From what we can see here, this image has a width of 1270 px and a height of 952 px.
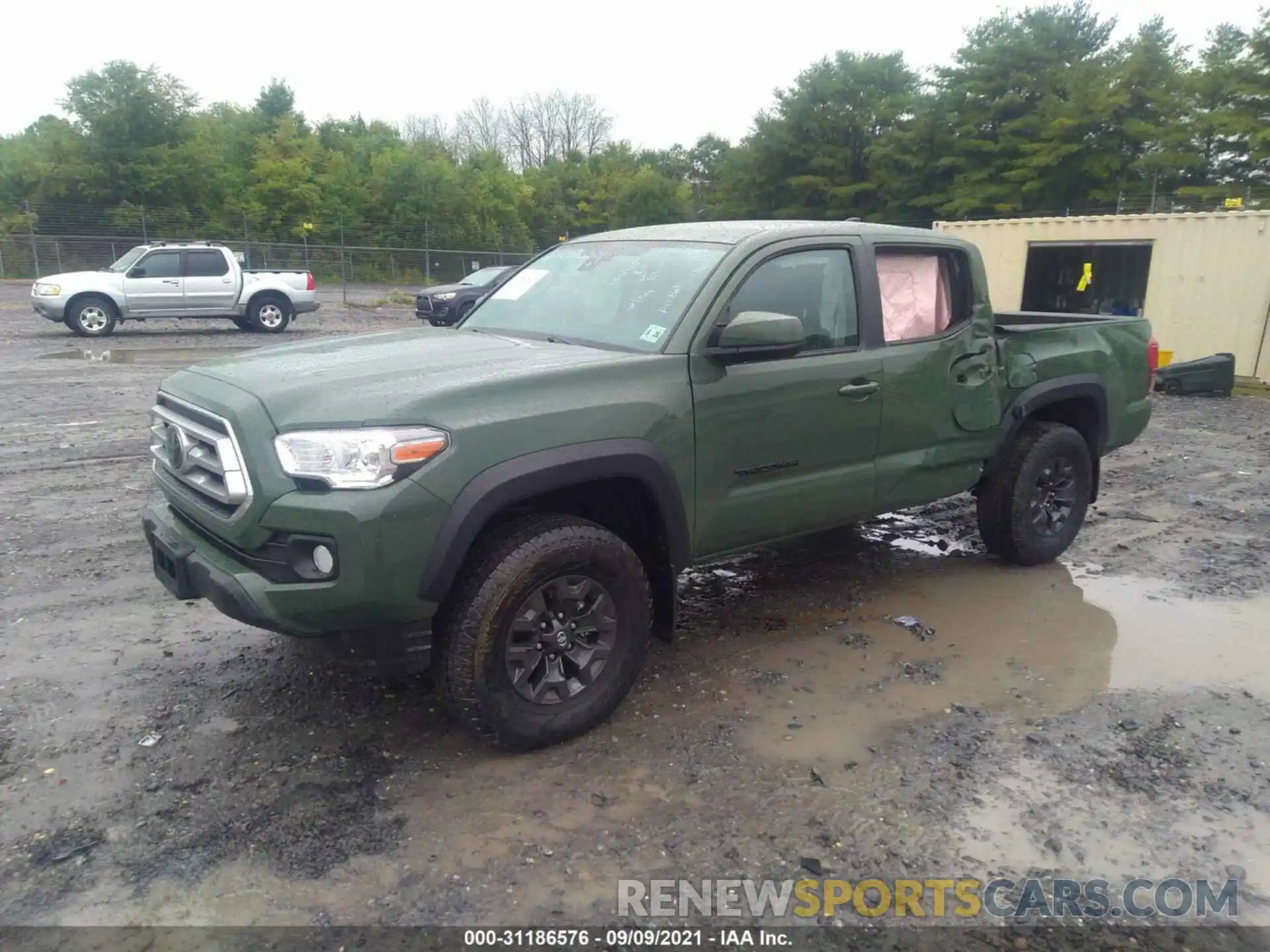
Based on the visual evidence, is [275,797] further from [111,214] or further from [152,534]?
[111,214]

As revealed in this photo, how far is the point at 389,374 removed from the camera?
11.1 feet

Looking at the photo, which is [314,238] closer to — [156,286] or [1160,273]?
[156,286]

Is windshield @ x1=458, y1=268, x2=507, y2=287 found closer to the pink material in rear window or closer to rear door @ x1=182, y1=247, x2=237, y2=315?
rear door @ x1=182, y1=247, x2=237, y2=315

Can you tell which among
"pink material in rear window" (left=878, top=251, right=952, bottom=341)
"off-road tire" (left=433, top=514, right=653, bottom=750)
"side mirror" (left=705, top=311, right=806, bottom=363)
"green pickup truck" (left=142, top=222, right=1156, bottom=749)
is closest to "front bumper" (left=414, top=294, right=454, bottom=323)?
"green pickup truck" (left=142, top=222, right=1156, bottom=749)

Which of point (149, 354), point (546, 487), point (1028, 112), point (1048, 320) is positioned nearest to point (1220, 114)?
point (1028, 112)

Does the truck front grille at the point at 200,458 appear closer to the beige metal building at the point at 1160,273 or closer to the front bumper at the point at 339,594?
the front bumper at the point at 339,594

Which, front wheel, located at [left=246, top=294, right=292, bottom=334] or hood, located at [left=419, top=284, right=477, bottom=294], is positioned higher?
hood, located at [left=419, top=284, right=477, bottom=294]

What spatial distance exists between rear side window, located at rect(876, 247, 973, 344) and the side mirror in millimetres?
964

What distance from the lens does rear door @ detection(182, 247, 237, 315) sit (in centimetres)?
1834

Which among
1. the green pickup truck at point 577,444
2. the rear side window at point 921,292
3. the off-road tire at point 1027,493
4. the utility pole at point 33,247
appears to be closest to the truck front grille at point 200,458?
the green pickup truck at point 577,444

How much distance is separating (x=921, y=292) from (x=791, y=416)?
1335 mm

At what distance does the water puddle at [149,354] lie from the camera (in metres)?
14.2

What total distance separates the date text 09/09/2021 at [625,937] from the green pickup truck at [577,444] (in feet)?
2.80

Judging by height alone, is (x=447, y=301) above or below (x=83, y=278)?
below
